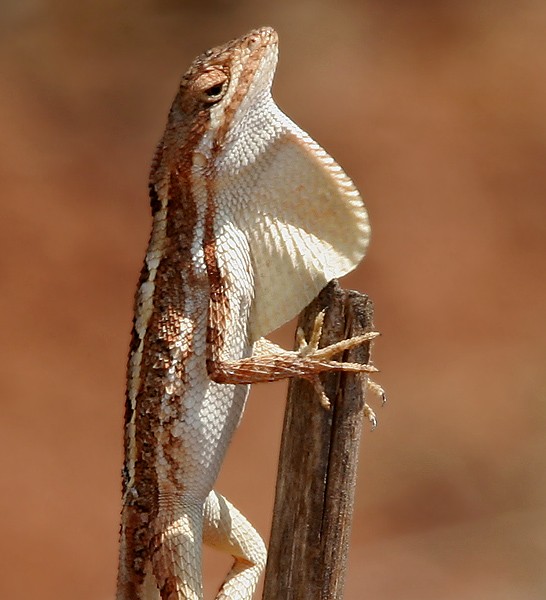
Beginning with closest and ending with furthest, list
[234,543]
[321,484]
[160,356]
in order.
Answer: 1. [321,484]
2. [160,356]
3. [234,543]

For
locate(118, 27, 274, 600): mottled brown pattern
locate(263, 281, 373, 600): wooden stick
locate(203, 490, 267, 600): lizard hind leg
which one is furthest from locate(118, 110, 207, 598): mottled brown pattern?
locate(263, 281, 373, 600): wooden stick

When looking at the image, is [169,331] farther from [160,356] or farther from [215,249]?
[215,249]

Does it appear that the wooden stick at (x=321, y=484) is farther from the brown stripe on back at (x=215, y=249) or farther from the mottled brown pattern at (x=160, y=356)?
the mottled brown pattern at (x=160, y=356)

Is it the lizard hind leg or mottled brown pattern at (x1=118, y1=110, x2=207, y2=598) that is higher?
mottled brown pattern at (x1=118, y1=110, x2=207, y2=598)

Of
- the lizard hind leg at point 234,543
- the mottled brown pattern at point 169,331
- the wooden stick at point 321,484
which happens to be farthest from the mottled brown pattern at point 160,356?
the wooden stick at point 321,484

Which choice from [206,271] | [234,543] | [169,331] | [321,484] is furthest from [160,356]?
[234,543]

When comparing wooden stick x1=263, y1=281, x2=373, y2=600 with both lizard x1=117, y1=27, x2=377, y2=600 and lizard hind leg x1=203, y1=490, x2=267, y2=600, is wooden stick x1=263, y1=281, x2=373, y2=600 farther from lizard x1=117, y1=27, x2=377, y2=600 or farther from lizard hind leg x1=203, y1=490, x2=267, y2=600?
lizard hind leg x1=203, y1=490, x2=267, y2=600

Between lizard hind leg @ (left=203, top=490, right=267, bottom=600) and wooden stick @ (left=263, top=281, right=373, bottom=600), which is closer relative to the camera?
wooden stick @ (left=263, top=281, right=373, bottom=600)
